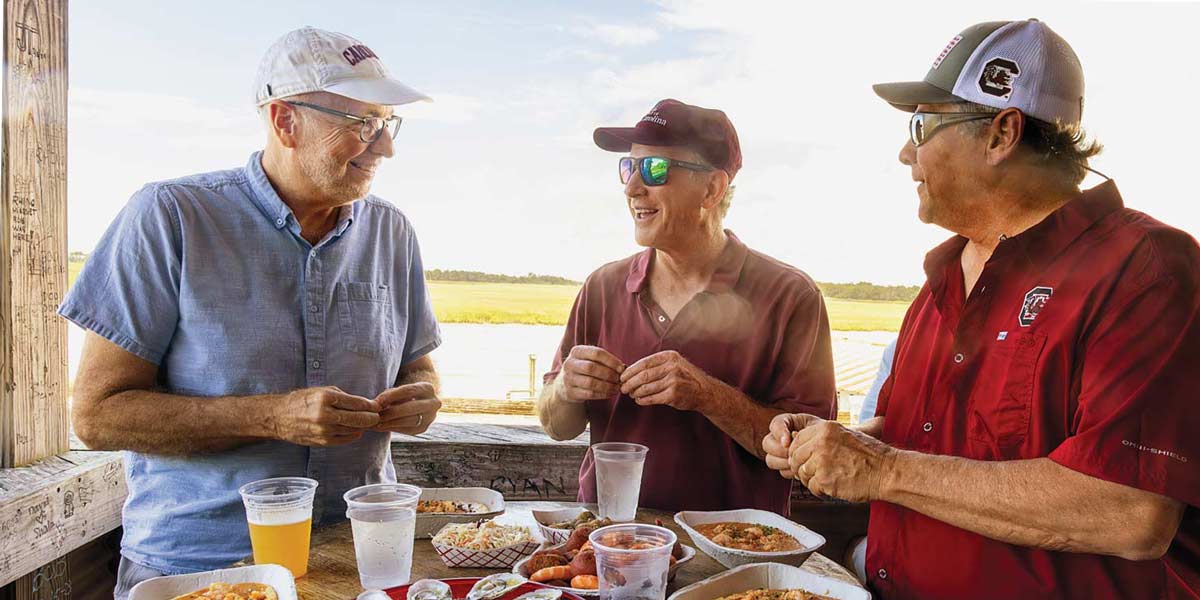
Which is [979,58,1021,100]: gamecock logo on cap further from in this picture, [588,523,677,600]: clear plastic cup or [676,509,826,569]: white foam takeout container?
[588,523,677,600]: clear plastic cup

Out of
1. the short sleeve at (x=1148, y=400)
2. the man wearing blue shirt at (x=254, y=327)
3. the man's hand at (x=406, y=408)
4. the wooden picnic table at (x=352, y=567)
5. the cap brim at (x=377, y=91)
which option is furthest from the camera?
the cap brim at (x=377, y=91)

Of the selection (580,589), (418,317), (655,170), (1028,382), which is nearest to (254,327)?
(418,317)

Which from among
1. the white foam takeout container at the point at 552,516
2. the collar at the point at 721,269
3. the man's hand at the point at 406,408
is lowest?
the white foam takeout container at the point at 552,516

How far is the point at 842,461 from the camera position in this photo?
212 cm

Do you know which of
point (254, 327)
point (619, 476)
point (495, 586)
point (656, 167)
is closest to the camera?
point (495, 586)

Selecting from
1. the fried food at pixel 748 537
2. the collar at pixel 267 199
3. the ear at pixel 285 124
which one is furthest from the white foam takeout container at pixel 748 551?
the ear at pixel 285 124

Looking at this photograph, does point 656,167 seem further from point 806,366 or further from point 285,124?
point 285,124

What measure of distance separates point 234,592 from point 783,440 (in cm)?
147

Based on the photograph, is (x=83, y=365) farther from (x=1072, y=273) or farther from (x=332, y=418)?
(x=1072, y=273)

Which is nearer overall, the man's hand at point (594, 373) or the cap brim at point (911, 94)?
the cap brim at point (911, 94)

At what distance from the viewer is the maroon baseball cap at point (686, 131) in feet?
10.3

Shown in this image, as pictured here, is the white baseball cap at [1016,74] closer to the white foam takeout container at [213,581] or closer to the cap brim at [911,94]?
the cap brim at [911,94]

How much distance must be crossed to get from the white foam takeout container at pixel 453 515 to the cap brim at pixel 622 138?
1.46m

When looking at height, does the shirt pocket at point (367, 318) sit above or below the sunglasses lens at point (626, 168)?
below
